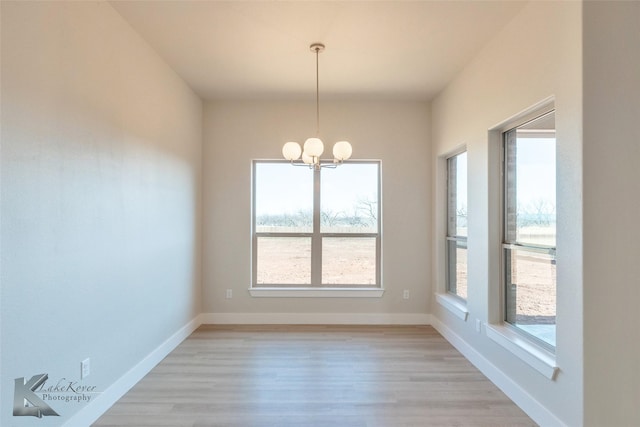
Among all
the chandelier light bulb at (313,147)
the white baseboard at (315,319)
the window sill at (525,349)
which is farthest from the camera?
the white baseboard at (315,319)

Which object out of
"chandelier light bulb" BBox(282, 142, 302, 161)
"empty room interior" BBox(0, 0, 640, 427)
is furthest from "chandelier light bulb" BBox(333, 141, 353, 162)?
"chandelier light bulb" BBox(282, 142, 302, 161)

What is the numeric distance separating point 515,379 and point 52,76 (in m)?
3.62

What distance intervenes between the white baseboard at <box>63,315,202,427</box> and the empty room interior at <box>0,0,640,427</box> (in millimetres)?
22

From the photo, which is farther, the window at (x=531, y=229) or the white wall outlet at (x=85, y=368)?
the window at (x=531, y=229)

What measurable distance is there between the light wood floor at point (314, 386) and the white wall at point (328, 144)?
1.96ft

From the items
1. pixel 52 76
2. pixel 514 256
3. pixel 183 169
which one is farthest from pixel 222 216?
pixel 514 256

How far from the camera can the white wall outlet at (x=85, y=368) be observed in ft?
6.95

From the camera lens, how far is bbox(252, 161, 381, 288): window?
4.45 meters

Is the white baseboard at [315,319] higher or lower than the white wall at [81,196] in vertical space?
lower

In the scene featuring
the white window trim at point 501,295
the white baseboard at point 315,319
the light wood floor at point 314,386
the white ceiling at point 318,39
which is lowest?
the light wood floor at point 314,386

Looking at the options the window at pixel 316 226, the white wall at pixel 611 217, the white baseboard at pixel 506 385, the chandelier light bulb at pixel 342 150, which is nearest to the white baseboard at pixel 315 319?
the window at pixel 316 226

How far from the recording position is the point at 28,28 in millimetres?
1716

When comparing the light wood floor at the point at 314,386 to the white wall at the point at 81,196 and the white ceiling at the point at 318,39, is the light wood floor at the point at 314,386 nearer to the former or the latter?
the white wall at the point at 81,196

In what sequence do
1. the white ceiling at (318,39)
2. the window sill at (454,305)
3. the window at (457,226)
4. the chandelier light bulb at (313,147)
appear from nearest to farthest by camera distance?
the white ceiling at (318,39) < the chandelier light bulb at (313,147) < the window sill at (454,305) < the window at (457,226)
